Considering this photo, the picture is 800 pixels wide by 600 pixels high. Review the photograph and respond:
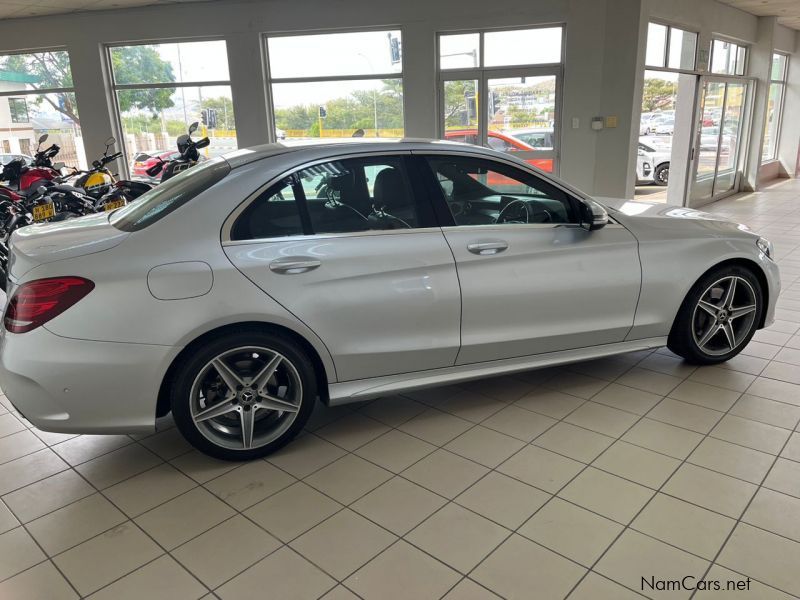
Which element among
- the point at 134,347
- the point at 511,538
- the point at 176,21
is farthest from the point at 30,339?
the point at 176,21

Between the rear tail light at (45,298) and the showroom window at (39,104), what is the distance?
9.83 metres

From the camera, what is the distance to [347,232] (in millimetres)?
2861

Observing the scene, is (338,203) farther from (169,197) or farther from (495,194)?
(495,194)

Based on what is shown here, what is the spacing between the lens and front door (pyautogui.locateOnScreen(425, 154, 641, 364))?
3062 millimetres

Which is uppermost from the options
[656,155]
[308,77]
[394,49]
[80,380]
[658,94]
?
[394,49]

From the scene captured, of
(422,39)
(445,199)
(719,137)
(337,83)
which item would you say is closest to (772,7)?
(719,137)

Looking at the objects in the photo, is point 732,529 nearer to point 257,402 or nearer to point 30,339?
point 257,402

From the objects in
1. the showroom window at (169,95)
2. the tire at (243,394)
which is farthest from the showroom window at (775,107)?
the tire at (243,394)

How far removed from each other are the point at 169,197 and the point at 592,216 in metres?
2.17

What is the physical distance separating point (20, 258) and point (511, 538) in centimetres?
238

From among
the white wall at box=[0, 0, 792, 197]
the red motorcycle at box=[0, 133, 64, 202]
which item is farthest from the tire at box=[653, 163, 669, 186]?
the red motorcycle at box=[0, 133, 64, 202]

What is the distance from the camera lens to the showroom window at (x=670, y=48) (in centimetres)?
870

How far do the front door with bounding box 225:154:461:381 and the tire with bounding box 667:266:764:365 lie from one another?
1.55 m

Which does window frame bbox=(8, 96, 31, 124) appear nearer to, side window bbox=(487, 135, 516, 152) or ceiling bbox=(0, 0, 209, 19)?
ceiling bbox=(0, 0, 209, 19)
